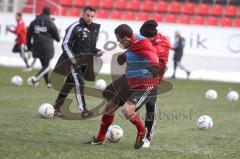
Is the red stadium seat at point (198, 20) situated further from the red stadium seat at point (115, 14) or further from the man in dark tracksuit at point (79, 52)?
the man in dark tracksuit at point (79, 52)

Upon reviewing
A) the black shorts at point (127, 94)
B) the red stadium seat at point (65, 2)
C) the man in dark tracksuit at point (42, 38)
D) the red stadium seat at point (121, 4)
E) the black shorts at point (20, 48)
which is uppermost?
the black shorts at point (127, 94)

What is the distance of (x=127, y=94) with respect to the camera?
9.59 metres

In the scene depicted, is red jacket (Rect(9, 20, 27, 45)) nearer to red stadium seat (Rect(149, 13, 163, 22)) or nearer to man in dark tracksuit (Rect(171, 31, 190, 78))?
man in dark tracksuit (Rect(171, 31, 190, 78))

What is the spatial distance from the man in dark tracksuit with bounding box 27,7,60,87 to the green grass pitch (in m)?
1.51

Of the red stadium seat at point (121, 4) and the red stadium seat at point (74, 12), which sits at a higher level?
the red stadium seat at point (121, 4)

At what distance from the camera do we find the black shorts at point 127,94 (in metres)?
9.54

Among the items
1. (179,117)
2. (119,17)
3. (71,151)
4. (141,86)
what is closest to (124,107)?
(141,86)

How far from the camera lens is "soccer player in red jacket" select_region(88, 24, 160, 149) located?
9.14 meters

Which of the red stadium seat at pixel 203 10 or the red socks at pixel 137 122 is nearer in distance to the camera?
the red socks at pixel 137 122

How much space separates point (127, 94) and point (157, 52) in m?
0.89

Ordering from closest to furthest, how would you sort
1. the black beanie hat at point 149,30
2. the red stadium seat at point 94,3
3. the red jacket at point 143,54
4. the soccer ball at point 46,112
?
the red jacket at point 143,54 → the black beanie hat at point 149,30 → the soccer ball at point 46,112 → the red stadium seat at point 94,3

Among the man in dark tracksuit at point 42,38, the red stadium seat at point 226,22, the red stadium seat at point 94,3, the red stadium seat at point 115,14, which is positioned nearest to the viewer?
the man in dark tracksuit at point 42,38

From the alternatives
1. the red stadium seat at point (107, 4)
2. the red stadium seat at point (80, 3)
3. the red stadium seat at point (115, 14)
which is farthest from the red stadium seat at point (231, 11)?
the red stadium seat at point (80, 3)

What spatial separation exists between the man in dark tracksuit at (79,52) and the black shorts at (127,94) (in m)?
2.81
